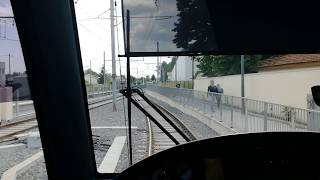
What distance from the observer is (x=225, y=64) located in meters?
3.17

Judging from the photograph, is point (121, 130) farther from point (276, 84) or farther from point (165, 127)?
point (276, 84)

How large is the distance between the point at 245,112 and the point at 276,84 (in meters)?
0.30

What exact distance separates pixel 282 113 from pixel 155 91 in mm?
928

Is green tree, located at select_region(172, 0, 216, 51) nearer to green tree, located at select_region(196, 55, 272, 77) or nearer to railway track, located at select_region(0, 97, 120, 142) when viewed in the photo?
green tree, located at select_region(196, 55, 272, 77)

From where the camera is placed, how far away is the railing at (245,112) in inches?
122

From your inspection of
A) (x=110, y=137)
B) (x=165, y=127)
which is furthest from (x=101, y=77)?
(x=165, y=127)

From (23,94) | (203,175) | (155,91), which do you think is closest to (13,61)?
(23,94)

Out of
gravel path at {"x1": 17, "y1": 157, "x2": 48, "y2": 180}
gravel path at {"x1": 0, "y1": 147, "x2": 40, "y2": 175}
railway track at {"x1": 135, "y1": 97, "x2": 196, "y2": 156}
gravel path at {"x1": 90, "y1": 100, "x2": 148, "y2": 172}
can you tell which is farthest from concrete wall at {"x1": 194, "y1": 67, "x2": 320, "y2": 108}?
gravel path at {"x1": 0, "y1": 147, "x2": 40, "y2": 175}

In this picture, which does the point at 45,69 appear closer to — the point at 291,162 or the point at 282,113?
the point at 282,113

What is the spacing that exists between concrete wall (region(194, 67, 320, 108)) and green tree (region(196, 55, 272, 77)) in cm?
4

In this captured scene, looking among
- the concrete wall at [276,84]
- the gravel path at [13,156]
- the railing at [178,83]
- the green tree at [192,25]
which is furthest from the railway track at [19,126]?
the green tree at [192,25]

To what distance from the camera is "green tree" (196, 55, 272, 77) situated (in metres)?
3.07

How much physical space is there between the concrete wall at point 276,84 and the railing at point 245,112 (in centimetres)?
5

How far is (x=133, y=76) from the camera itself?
294cm
